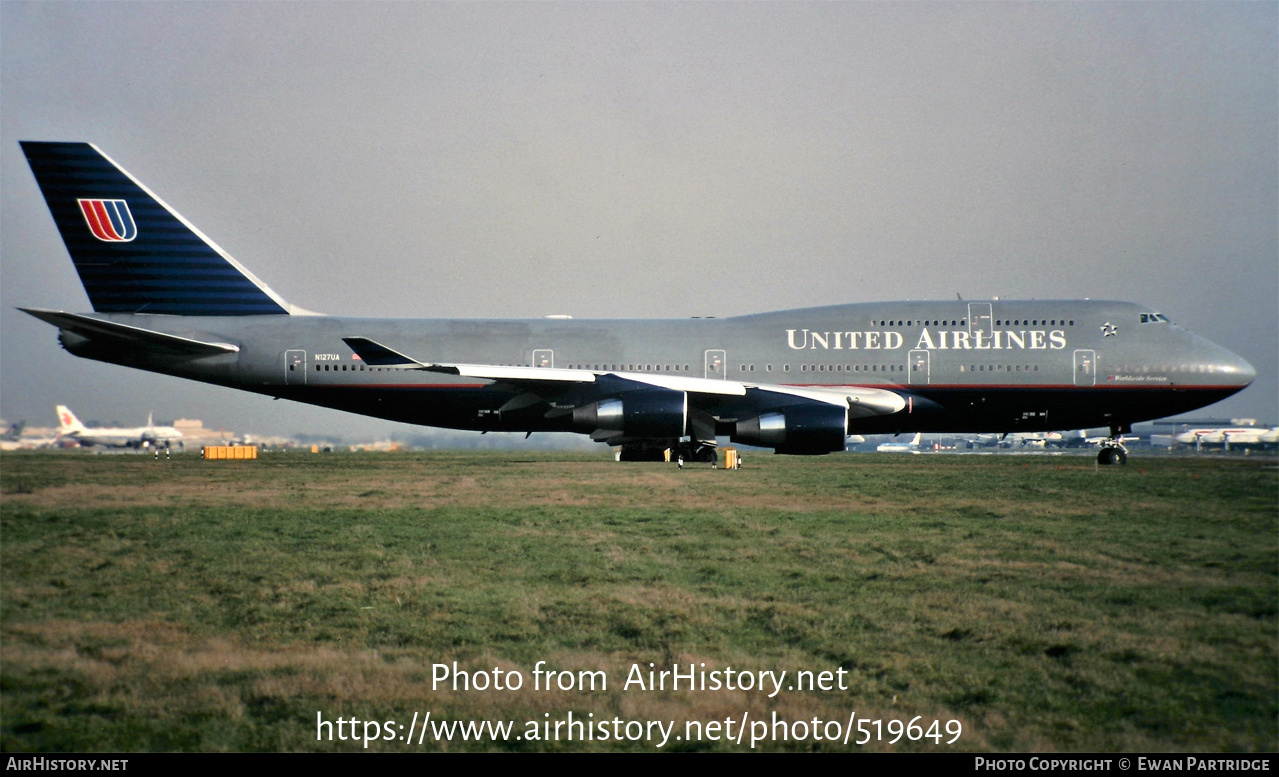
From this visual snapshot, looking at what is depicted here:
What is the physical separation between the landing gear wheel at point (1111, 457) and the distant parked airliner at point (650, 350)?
3.29 meters

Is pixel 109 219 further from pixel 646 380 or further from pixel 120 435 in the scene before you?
pixel 120 435

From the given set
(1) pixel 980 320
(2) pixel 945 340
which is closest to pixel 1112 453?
A: (1) pixel 980 320

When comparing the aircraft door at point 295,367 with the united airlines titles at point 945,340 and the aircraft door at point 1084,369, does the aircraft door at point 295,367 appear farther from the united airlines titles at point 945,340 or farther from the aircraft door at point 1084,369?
the aircraft door at point 1084,369

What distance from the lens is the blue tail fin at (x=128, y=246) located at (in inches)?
A: 980

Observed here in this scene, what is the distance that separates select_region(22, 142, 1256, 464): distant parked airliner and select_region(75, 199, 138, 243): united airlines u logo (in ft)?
0.13

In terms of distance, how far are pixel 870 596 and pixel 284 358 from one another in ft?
68.0

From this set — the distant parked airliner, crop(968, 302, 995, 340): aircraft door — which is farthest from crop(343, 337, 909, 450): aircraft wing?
crop(968, 302, 995, 340): aircraft door

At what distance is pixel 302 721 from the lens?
18.6 ft

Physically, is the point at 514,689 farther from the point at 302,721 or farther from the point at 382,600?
the point at 382,600

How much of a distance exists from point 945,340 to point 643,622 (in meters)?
19.3

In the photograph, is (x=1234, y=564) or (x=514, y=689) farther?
(x=1234, y=564)

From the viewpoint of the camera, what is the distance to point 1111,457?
28719 mm

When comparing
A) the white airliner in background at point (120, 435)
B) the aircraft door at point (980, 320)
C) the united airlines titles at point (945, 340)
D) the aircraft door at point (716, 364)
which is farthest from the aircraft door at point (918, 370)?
the white airliner in background at point (120, 435)

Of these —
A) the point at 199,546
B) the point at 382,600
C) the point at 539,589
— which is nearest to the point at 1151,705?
the point at 539,589
